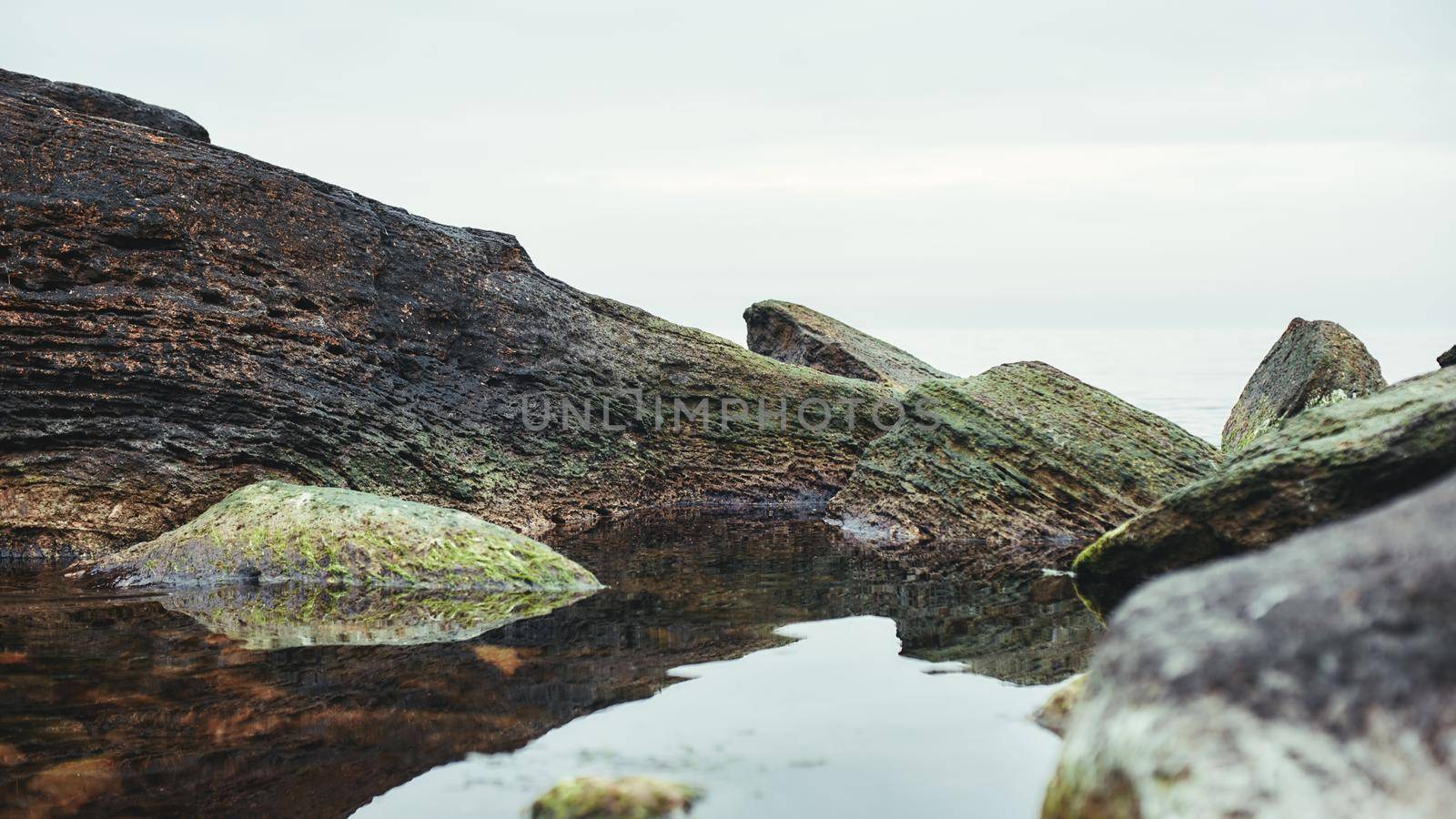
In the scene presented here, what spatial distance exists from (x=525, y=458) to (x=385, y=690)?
6817mm

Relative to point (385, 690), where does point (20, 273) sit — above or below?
above

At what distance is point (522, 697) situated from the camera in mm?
5043

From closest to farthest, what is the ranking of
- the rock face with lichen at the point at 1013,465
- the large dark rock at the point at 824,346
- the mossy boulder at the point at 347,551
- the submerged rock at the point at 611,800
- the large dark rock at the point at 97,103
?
1. the submerged rock at the point at 611,800
2. the mossy boulder at the point at 347,551
3. the large dark rock at the point at 97,103
4. the rock face with lichen at the point at 1013,465
5. the large dark rock at the point at 824,346

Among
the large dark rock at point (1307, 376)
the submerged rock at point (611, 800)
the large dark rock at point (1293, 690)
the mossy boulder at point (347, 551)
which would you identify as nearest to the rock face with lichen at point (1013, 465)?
the large dark rock at point (1307, 376)

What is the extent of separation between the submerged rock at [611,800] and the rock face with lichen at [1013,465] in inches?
290

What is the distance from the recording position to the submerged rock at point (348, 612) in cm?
629

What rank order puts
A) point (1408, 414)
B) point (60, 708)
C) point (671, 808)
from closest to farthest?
point (671, 808), point (60, 708), point (1408, 414)

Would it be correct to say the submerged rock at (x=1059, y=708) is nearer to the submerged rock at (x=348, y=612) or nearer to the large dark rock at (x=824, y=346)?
the submerged rock at (x=348, y=612)

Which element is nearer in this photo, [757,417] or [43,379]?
[43,379]

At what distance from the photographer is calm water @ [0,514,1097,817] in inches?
155

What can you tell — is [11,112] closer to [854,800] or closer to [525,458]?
[525,458]

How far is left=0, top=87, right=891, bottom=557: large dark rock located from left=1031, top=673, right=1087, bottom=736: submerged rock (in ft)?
23.9

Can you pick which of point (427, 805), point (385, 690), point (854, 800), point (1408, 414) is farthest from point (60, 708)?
point (1408, 414)

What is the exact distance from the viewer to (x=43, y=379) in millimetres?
9539
